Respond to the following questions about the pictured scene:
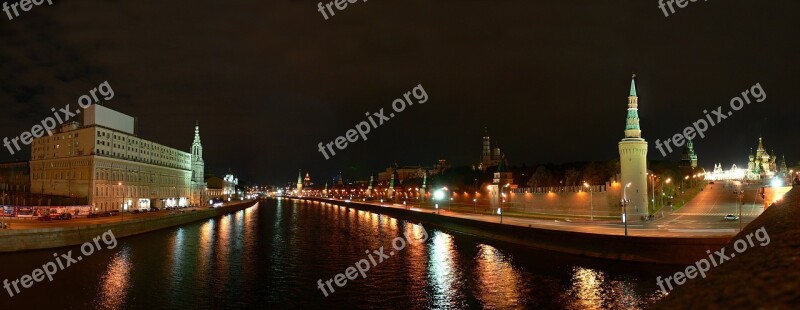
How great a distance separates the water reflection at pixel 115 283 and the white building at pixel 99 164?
1535 inches

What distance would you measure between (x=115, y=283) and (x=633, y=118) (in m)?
56.1

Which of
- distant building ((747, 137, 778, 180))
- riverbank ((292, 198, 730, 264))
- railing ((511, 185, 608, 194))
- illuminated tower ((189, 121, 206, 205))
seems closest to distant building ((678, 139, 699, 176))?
distant building ((747, 137, 778, 180))

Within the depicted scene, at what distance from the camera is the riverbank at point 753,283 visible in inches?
188

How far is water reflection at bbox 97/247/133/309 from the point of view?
2541 cm

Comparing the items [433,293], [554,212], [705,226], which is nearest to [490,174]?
[554,212]

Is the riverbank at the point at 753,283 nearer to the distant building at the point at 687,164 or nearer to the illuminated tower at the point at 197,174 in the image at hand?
the distant building at the point at 687,164

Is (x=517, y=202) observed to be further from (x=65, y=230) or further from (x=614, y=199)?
(x=65, y=230)

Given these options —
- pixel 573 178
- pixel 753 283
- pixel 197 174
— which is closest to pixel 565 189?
pixel 573 178

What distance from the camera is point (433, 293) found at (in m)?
28.5

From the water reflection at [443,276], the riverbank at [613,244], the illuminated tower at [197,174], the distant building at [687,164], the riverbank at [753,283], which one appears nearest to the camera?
the riverbank at [753,283]

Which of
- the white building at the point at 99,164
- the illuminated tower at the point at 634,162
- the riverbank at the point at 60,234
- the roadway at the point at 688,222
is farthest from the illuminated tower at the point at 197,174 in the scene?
the illuminated tower at the point at 634,162

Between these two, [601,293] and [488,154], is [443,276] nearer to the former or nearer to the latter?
[601,293]

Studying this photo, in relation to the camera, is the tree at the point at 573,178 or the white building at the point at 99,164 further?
the tree at the point at 573,178

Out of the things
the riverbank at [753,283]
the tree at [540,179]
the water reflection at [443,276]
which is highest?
the tree at [540,179]
